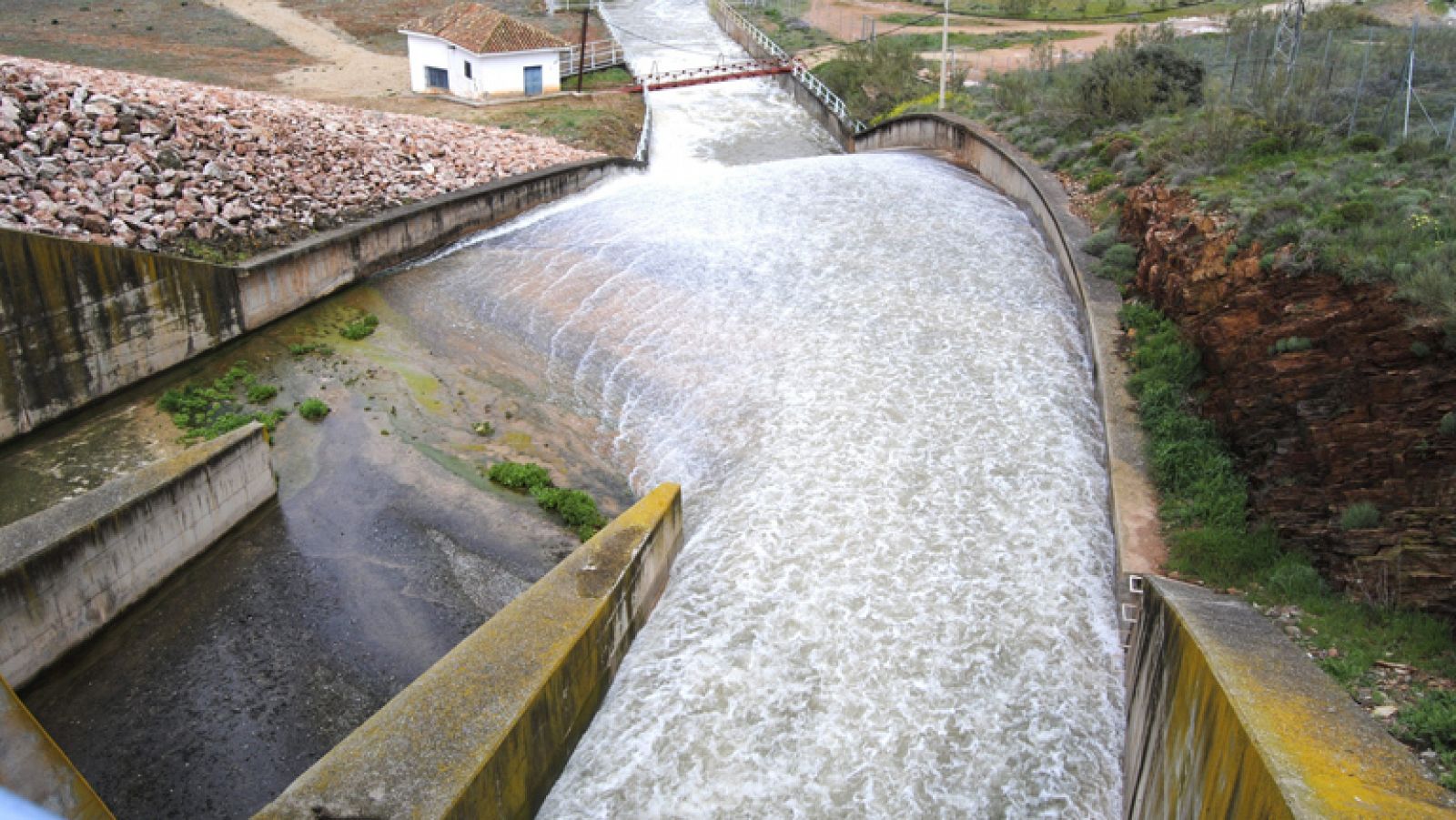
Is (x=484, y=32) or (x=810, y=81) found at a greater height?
(x=484, y=32)

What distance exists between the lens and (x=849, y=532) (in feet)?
38.0

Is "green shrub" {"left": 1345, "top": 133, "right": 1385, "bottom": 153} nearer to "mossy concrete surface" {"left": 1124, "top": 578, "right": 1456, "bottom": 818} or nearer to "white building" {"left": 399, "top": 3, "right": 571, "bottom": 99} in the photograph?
"mossy concrete surface" {"left": 1124, "top": 578, "right": 1456, "bottom": 818}

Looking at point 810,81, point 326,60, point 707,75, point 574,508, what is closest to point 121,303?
point 574,508

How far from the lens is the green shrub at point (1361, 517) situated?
931cm

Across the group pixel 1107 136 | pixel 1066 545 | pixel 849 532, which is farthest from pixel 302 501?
pixel 1107 136

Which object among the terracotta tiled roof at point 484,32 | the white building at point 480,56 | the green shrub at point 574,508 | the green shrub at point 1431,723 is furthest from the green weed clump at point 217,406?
the terracotta tiled roof at point 484,32

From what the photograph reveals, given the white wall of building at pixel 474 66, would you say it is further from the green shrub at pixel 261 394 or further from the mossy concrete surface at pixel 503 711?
the mossy concrete surface at pixel 503 711

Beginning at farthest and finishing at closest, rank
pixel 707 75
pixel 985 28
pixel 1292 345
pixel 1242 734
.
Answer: pixel 985 28, pixel 707 75, pixel 1292 345, pixel 1242 734

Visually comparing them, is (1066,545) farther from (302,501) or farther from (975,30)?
(975,30)

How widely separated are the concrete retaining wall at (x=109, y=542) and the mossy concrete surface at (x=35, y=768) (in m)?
2.98

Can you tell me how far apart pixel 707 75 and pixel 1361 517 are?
38.7 m

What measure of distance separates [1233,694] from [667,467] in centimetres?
799

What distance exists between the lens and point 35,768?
23.2 ft

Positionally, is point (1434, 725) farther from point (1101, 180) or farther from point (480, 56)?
point (480, 56)
